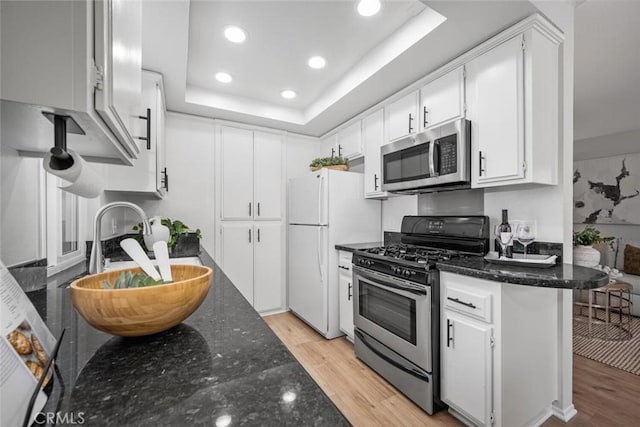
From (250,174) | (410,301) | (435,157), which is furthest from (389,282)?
(250,174)

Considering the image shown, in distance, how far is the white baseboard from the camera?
1.70m

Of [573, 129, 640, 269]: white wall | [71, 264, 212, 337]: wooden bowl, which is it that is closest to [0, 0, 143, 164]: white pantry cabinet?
[71, 264, 212, 337]: wooden bowl

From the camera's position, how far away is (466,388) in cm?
158

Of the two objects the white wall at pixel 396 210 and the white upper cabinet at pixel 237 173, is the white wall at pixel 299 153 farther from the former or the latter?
the white wall at pixel 396 210

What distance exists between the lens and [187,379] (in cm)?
52

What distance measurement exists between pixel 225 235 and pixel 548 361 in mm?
3096

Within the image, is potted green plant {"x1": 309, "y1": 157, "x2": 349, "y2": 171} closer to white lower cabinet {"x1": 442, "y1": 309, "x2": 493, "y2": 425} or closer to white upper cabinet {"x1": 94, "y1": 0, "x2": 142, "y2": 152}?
white lower cabinet {"x1": 442, "y1": 309, "x2": 493, "y2": 425}

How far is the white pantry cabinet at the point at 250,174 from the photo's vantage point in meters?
3.36

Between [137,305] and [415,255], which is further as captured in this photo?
[415,255]

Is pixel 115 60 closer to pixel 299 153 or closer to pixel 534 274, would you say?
pixel 534 274

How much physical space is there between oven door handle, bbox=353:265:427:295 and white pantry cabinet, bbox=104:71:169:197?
1745 mm

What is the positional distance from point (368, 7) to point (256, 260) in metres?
2.79

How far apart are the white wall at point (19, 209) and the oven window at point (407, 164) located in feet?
7.27

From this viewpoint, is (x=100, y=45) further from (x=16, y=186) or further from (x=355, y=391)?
(x=355, y=391)
